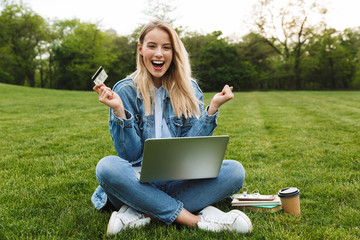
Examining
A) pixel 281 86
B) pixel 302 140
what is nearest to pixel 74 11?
pixel 281 86

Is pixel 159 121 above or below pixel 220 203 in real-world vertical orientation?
above

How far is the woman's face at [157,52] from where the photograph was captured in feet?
7.91

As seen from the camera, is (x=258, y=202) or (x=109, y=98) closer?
(x=109, y=98)

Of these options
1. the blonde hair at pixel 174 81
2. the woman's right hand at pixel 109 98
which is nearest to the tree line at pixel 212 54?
the blonde hair at pixel 174 81

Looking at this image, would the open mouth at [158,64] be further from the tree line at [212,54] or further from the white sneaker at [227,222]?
the tree line at [212,54]

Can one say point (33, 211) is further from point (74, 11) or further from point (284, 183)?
point (74, 11)

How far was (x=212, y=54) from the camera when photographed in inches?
1522

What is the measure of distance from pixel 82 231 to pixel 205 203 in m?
0.88

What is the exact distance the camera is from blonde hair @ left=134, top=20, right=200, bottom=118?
2418 millimetres

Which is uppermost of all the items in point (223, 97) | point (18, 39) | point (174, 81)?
point (18, 39)

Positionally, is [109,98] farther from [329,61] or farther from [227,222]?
[329,61]

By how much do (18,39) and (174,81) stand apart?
145 ft

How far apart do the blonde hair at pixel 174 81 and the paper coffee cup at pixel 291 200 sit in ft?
2.97

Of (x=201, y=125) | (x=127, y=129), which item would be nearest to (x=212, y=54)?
(x=201, y=125)
